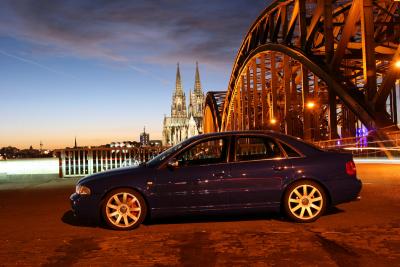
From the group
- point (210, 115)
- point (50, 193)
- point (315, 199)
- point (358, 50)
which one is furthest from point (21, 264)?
point (210, 115)

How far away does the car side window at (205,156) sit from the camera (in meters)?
7.55

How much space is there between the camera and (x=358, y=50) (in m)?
25.9

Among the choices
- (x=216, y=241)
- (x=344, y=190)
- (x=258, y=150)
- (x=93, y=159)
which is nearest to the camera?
(x=216, y=241)

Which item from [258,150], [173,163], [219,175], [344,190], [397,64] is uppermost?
A: [397,64]

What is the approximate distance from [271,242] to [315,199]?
1609mm

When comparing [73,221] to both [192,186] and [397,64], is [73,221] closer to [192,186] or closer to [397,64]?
[192,186]

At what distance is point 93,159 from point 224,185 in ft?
41.9

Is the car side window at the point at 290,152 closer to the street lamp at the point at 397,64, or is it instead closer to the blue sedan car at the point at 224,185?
the blue sedan car at the point at 224,185

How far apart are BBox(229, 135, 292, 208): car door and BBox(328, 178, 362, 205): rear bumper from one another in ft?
2.34

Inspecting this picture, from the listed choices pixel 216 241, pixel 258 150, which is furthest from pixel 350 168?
pixel 216 241

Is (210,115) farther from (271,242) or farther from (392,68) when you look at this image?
(271,242)

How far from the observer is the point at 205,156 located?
25.6ft

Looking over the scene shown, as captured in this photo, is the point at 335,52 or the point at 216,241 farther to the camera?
the point at 335,52

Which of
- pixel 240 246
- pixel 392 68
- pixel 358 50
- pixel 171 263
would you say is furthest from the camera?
pixel 358 50
